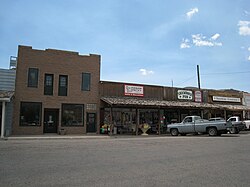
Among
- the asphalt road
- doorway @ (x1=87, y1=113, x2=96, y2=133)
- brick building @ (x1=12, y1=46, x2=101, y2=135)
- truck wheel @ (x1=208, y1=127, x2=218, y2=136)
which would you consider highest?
brick building @ (x1=12, y1=46, x2=101, y2=135)

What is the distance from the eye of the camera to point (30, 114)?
77.3ft

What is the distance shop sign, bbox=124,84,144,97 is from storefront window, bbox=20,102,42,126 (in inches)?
351

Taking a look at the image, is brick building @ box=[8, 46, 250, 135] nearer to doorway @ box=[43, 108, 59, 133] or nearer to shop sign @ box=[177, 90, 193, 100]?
doorway @ box=[43, 108, 59, 133]

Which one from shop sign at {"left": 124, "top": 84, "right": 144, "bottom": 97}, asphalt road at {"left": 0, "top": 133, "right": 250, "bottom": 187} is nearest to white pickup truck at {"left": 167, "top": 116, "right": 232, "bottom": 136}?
shop sign at {"left": 124, "top": 84, "right": 144, "bottom": 97}

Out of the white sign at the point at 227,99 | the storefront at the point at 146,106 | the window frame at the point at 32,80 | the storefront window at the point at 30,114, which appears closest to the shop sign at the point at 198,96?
the storefront at the point at 146,106

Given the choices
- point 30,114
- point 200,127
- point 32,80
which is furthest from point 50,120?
point 200,127

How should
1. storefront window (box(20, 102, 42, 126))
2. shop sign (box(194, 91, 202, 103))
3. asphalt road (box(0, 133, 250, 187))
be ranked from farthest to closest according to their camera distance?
shop sign (box(194, 91, 202, 103)), storefront window (box(20, 102, 42, 126)), asphalt road (box(0, 133, 250, 187))

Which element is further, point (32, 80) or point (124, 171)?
point (32, 80)

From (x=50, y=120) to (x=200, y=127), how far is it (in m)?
14.0

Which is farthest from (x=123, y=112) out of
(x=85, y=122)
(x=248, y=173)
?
(x=248, y=173)

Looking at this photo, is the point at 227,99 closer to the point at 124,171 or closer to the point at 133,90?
the point at 133,90

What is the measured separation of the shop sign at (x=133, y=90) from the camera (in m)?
27.9

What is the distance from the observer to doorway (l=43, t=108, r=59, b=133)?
80.1 ft

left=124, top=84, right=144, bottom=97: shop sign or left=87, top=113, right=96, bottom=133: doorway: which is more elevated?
left=124, top=84, right=144, bottom=97: shop sign
